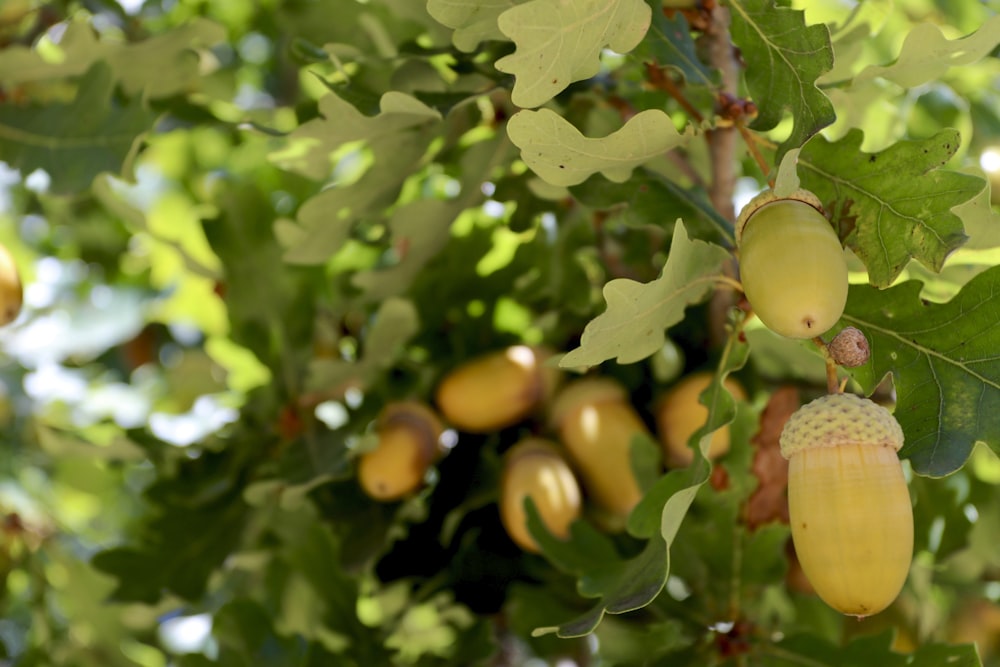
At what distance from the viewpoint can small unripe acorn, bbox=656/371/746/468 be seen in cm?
158

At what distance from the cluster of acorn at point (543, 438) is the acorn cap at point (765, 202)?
45cm

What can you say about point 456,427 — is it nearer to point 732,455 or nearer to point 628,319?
point 732,455

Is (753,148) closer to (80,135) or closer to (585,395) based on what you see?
(585,395)

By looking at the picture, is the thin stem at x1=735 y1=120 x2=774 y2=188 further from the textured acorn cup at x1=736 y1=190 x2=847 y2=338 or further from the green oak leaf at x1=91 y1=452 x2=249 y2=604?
the green oak leaf at x1=91 y1=452 x2=249 y2=604

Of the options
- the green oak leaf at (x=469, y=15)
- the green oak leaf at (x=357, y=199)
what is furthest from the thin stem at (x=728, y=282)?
the green oak leaf at (x=357, y=199)

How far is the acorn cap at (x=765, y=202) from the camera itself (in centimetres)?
110

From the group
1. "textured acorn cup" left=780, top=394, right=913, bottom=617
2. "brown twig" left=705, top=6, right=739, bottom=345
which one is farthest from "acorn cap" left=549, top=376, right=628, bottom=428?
"textured acorn cup" left=780, top=394, right=913, bottom=617

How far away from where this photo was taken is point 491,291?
186 centimetres

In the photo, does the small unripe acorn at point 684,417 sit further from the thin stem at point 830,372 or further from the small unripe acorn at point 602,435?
the thin stem at point 830,372

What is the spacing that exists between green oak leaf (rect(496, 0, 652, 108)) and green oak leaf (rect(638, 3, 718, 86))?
0.46 feet

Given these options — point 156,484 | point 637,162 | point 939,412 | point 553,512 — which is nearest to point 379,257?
point 156,484

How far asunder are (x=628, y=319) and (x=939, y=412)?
33cm

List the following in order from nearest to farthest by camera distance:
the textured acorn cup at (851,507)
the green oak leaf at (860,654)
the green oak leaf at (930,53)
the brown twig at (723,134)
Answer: the textured acorn cup at (851,507) < the green oak leaf at (930,53) < the green oak leaf at (860,654) < the brown twig at (723,134)

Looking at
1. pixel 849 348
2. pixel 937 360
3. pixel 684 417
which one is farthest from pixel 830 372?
pixel 684 417
